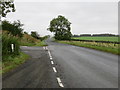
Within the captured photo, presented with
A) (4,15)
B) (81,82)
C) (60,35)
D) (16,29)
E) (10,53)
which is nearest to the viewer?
(81,82)

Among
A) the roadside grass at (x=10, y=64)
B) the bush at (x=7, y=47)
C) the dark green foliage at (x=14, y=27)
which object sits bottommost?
the roadside grass at (x=10, y=64)

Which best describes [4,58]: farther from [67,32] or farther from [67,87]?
[67,32]

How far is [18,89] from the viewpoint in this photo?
4.93m

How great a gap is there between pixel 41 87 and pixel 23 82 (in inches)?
41.2

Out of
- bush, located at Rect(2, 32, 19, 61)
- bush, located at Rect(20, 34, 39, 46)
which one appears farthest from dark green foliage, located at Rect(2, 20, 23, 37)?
bush, located at Rect(2, 32, 19, 61)

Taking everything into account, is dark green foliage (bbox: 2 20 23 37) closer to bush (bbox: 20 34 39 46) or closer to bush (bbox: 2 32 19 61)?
bush (bbox: 20 34 39 46)

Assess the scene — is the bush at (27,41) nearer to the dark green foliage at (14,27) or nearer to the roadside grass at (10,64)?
the dark green foliage at (14,27)

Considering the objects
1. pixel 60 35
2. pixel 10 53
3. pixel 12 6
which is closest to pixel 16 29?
pixel 12 6

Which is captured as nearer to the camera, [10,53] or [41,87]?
[41,87]

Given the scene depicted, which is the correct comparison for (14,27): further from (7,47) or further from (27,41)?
(7,47)

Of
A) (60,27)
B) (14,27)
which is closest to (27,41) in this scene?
(14,27)

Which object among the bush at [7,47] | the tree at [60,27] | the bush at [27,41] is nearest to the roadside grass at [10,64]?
the bush at [7,47]

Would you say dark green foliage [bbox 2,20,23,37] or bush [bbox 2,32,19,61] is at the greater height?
dark green foliage [bbox 2,20,23,37]

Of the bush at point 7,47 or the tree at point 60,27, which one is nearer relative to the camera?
the bush at point 7,47
